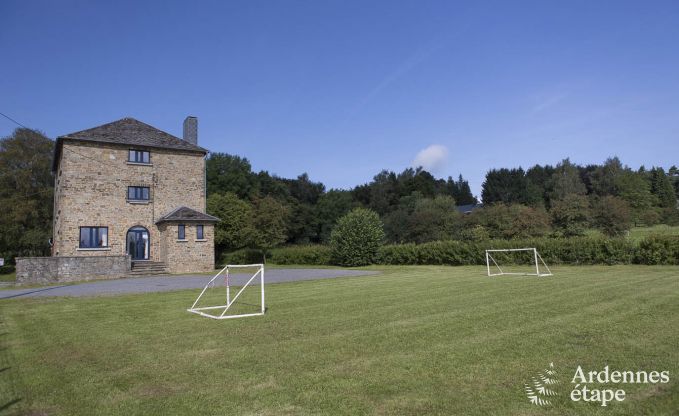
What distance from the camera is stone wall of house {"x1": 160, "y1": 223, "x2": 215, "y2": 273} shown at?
30.0 meters

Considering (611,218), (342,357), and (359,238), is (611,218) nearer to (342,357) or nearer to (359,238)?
(359,238)

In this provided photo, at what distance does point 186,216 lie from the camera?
31.0 meters

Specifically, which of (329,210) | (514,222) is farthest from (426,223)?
(329,210)

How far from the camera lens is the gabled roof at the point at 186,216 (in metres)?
30.4

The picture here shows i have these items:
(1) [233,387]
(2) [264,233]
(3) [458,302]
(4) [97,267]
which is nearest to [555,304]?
(3) [458,302]

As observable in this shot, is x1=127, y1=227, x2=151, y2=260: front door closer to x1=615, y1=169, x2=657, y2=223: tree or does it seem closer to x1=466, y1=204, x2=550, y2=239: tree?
x1=466, y1=204, x2=550, y2=239: tree

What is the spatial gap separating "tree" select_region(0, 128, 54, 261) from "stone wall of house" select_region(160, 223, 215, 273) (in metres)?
24.8

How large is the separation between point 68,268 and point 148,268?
5137 mm

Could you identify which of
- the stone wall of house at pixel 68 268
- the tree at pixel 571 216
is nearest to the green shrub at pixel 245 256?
the stone wall of house at pixel 68 268

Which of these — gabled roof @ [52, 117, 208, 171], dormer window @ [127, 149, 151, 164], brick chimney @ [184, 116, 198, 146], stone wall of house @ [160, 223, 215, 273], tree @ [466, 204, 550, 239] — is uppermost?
brick chimney @ [184, 116, 198, 146]

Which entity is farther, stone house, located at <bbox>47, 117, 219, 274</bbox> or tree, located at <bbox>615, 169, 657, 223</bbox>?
tree, located at <bbox>615, 169, 657, 223</bbox>

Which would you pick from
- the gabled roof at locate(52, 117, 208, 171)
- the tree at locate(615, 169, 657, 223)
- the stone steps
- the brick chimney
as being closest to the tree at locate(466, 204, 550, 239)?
the tree at locate(615, 169, 657, 223)

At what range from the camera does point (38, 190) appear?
49219mm

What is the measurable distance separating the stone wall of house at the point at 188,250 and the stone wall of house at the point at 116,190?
495 millimetres
